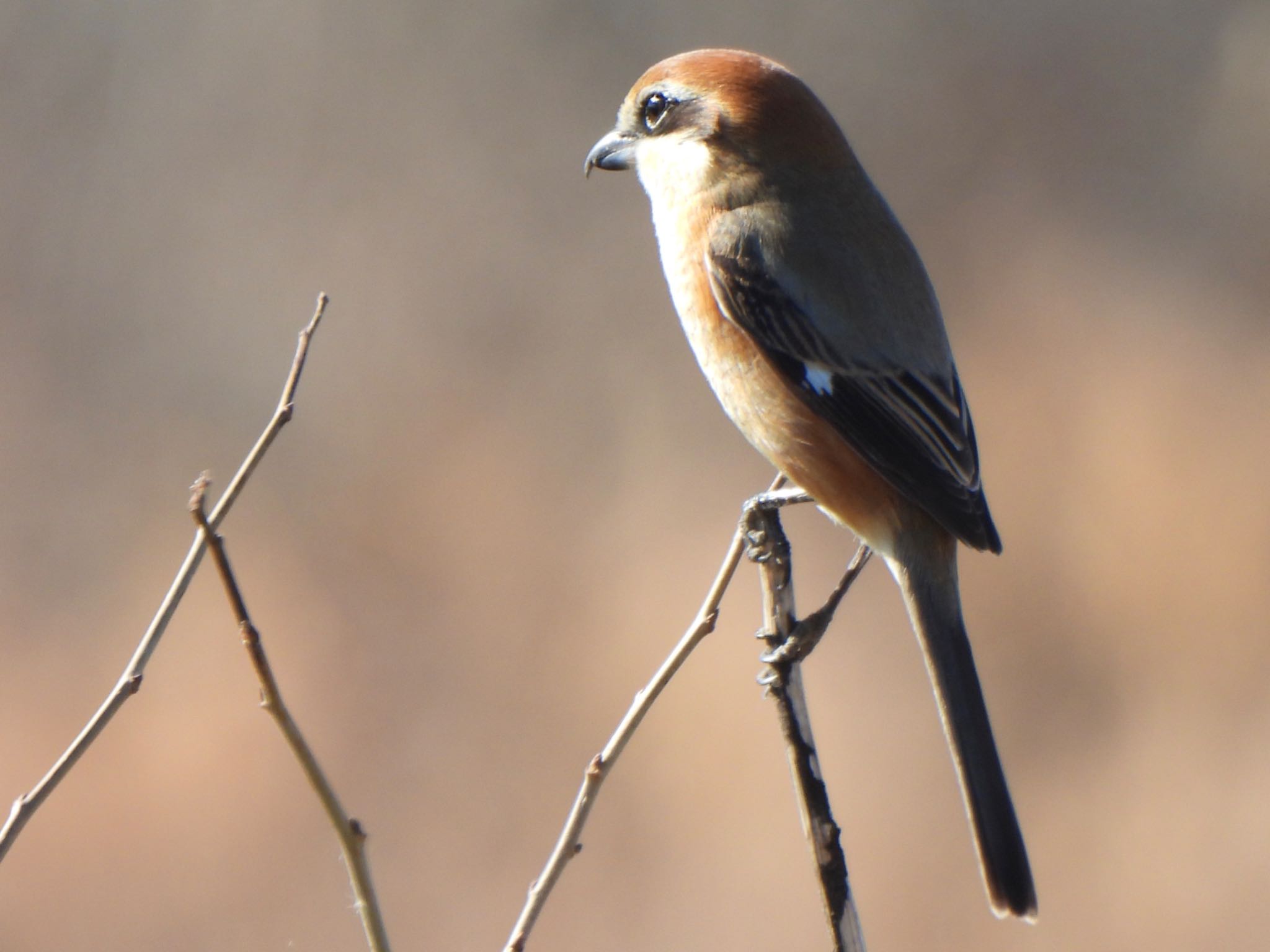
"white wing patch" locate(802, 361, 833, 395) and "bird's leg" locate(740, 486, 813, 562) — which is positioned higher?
"white wing patch" locate(802, 361, 833, 395)

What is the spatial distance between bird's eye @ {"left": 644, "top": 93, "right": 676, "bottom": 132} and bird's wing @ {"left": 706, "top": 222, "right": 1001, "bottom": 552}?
316 mm

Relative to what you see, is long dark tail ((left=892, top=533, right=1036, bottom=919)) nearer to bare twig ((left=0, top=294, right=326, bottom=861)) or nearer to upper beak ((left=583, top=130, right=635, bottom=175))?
upper beak ((left=583, top=130, right=635, bottom=175))

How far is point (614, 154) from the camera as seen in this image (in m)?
2.47

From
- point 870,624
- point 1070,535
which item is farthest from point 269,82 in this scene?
point 1070,535

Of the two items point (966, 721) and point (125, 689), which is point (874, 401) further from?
point (125, 689)

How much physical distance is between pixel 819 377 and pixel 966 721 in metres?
0.54

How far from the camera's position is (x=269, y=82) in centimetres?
534

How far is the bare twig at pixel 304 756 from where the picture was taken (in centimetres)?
109

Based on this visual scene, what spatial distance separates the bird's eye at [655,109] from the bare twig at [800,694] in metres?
0.74

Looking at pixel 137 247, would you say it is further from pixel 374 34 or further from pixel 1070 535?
pixel 1070 535

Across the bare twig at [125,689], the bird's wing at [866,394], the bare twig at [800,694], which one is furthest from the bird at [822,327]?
the bare twig at [125,689]

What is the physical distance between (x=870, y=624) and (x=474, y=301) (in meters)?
1.83

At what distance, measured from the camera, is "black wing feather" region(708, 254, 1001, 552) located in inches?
79.9

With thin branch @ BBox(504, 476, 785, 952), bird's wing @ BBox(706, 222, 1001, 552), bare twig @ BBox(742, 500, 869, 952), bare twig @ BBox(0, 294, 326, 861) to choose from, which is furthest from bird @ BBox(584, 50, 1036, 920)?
bare twig @ BBox(0, 294, 326, 861)
